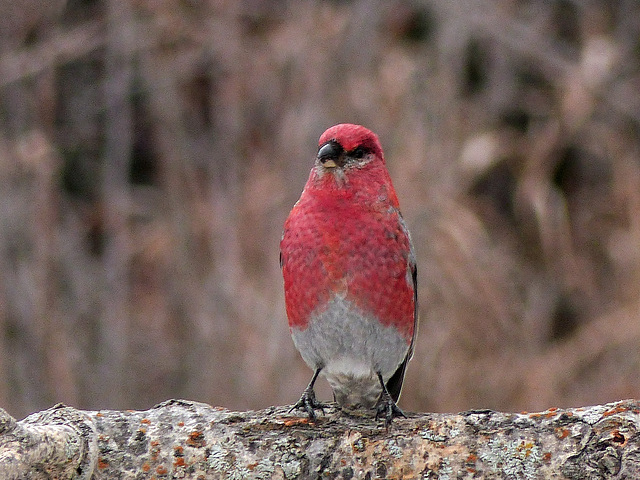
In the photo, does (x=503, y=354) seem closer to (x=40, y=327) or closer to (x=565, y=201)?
(x=565, y=201)

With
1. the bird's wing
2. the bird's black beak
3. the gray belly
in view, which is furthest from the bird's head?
the gray belly

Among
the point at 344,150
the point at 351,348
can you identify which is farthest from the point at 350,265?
the point at 344,150

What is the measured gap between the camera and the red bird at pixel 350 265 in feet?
12.4

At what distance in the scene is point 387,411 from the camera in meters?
3.42

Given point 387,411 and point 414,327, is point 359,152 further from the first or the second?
point 387,411

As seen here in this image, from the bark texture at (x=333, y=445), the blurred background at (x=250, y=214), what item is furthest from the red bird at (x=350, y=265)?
the blurred background at (x=250, y=214)

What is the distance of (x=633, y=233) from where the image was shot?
24.6 ft

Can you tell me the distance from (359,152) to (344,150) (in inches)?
3.2

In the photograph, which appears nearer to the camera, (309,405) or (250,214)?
(309,405)

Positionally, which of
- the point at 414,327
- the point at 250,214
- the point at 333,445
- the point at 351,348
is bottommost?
the point at 333,445

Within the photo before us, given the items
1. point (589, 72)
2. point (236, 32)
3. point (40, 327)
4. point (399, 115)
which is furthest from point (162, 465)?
point (589, 72)

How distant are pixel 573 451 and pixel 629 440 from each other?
17 cm

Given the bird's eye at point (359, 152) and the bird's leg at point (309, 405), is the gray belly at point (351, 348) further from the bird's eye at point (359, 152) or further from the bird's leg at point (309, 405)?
the bird's eye at point (359, 152)

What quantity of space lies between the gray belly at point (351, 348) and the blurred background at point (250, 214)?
1718mm
